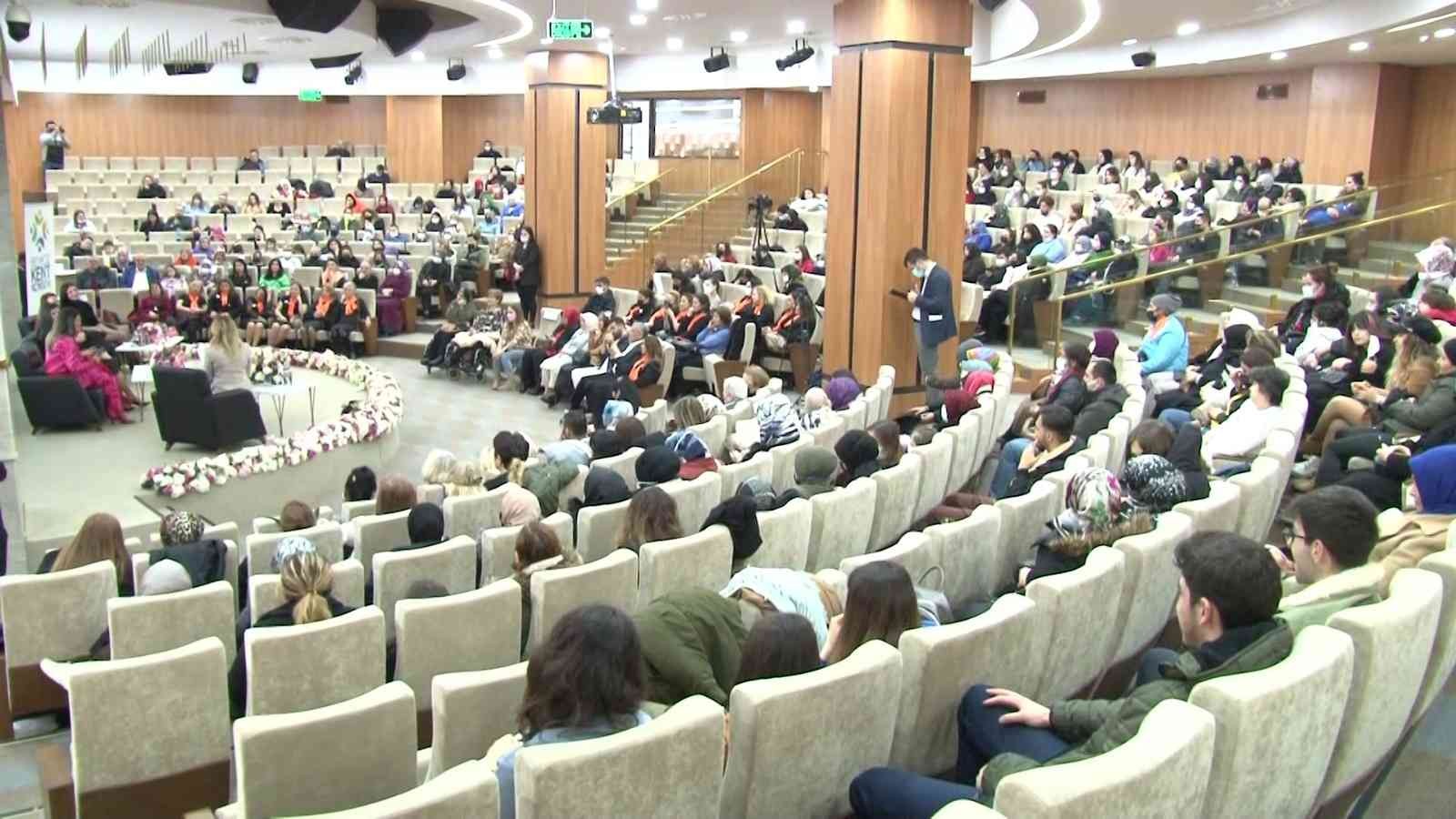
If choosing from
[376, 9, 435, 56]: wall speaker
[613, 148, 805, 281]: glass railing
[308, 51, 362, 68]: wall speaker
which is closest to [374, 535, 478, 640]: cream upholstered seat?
[376, 9, 435, 56]: wall speaker

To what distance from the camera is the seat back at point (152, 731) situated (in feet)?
11.7

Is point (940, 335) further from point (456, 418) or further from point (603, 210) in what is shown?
point (603, 210)

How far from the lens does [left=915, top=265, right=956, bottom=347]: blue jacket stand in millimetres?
10133

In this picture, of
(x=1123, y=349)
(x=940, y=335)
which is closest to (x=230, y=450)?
(x=940, y=335)

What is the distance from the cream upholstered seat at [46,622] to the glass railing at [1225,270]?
823 cm

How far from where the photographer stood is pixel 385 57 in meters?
21.6

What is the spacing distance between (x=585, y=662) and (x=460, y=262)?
618 inches

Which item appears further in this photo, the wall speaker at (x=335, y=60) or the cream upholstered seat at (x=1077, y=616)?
the wall speaker at (x=335, y=60)

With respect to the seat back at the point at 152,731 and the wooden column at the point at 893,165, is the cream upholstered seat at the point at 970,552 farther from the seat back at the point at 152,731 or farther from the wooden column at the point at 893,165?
the wooden column at the point at 893,165

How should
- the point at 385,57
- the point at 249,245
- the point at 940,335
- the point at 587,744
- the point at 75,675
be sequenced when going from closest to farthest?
1. the point at 587,744
2. the point at 75,675
3. the point at 940,335
4. the point at 249,245
5. the point at 385,57

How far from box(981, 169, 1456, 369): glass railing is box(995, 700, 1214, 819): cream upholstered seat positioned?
880 cm

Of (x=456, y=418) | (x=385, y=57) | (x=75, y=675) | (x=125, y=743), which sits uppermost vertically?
(x=385, y=57)

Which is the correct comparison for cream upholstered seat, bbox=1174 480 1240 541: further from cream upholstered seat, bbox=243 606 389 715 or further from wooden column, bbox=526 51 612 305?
wooden column, bbox=526 51 612 305

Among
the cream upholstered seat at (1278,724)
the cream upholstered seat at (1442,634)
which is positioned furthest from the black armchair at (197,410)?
the cream upholstered seat at (1278,724)
